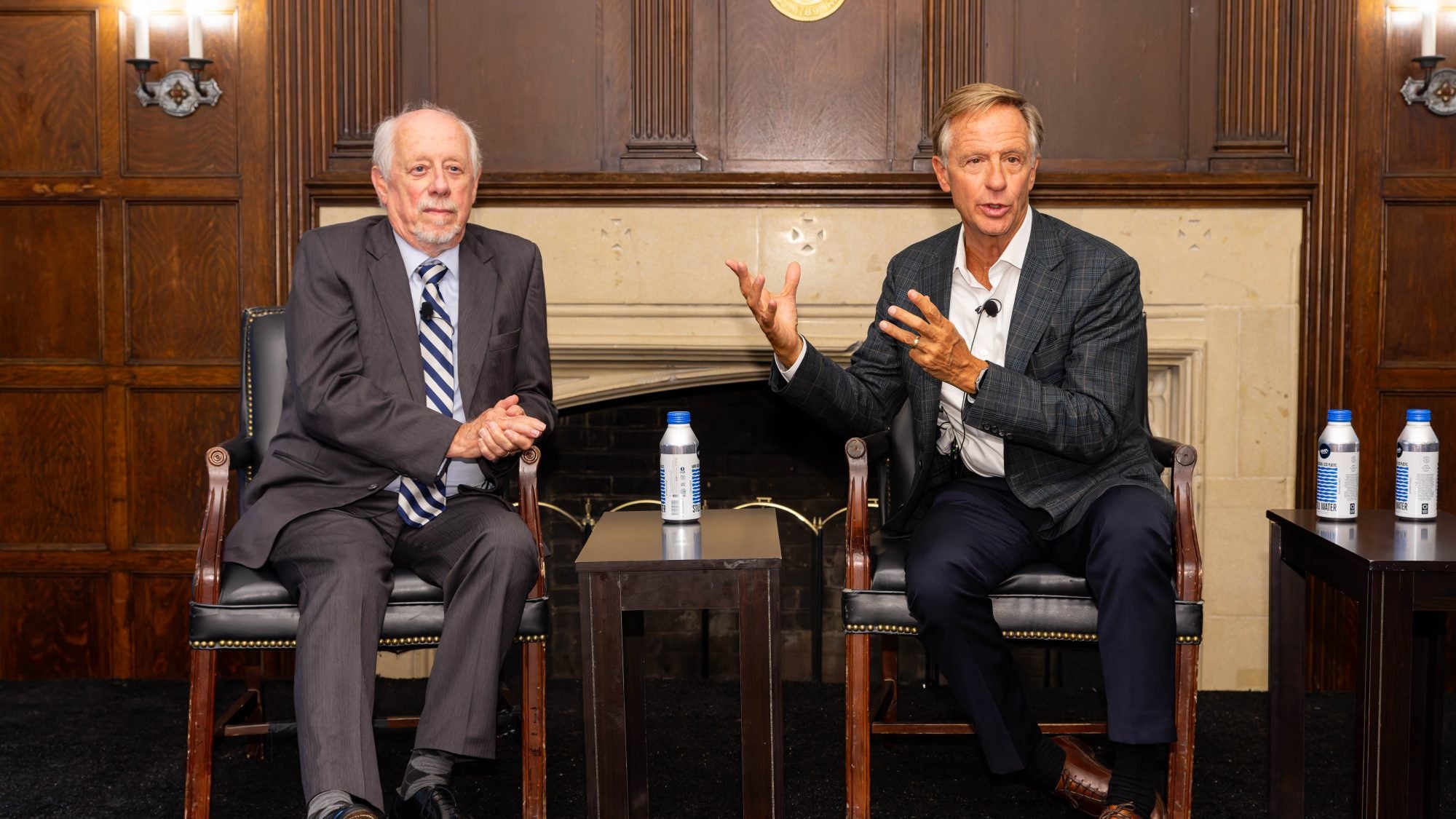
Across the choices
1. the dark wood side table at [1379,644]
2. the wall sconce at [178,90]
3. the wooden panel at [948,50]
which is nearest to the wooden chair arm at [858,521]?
the dark wood side table at [1379,644]

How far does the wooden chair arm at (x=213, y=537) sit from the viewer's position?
2.22 metres

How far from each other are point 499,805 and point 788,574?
1.29m

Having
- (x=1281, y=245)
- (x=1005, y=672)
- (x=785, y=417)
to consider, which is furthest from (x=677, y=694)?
(x=1281, y=245)

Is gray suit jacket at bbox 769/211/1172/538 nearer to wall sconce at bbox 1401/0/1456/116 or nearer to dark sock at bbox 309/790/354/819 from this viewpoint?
dark sock at bbox 309/790/354/819

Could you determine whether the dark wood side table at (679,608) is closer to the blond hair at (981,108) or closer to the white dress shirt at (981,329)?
the white dress shirt at (981,329)

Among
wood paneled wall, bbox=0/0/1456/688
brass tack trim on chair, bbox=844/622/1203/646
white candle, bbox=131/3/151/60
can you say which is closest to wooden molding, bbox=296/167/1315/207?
wood paneled wall, bbox=0/0/1456/688

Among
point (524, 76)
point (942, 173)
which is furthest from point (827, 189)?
point (524, 76)

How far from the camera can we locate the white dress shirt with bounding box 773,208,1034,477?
2459 mm

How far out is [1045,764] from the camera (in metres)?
2.27

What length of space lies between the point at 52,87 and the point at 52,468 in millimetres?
1028

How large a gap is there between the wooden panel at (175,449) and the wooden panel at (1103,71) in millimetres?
2273

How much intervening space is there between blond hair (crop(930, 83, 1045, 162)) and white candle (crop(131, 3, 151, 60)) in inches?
81.7

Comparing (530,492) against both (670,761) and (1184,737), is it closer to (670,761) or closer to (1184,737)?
(670,761)

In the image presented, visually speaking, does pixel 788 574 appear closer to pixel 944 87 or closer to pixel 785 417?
pixel 785 417
